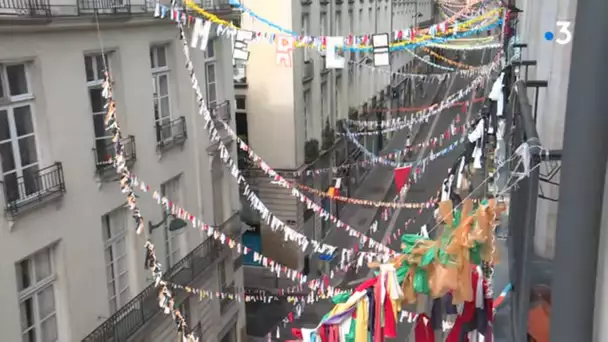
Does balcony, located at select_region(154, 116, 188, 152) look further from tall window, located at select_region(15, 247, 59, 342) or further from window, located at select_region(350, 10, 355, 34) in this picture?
window, located at select_region(350, 10, 355, 34)

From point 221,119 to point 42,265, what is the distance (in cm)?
829

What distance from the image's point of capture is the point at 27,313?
474 inches

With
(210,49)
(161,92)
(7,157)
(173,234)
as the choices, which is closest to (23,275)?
(7,157)

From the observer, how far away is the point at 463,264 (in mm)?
5695

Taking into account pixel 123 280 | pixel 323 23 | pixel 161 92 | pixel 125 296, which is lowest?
pixel 125 296

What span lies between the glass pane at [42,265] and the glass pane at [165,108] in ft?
16.9

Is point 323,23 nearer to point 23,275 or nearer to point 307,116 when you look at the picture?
point 307,116

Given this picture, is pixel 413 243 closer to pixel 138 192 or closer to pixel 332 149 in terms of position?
pixel 138 192

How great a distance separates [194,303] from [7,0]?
Answer: 1016 centimetres

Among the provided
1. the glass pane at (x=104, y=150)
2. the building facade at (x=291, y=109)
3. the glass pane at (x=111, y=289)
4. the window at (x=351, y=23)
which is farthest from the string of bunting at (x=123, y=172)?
the window at (x=351, y=23)

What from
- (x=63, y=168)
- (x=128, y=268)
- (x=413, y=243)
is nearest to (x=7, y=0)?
(x=63, y=168)

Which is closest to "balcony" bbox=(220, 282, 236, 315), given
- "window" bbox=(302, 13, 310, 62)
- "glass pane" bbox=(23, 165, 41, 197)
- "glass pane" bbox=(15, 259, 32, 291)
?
"glass pane" bbox=(15, 259, 32, 291)

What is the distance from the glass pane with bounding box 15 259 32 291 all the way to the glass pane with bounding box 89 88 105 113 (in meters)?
3.32

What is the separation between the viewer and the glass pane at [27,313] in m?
11.9
